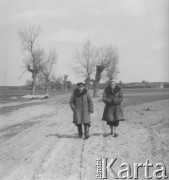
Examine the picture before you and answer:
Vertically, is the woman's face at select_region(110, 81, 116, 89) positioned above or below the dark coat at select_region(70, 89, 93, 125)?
above

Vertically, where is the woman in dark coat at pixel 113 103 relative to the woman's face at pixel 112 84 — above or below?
below

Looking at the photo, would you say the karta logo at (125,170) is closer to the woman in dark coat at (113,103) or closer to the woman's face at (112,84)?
the woman in dark coat at (113,103)

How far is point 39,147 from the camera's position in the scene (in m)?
9.38

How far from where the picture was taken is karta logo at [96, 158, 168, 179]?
21.1 feet

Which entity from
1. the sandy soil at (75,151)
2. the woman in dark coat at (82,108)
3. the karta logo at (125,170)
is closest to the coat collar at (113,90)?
the woman in dark coat at (82,108)

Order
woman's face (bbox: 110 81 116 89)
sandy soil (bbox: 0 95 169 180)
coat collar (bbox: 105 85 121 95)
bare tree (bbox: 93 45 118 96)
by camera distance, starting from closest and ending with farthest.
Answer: sandy soil (bbox: 0 95 169 180) < woman's face (bbox: 110 81 116 89) < coat collar (bbox: 105 85 121 95) < bare tree (bbox: 93 45 118 96)

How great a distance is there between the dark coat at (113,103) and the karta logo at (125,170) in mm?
2679

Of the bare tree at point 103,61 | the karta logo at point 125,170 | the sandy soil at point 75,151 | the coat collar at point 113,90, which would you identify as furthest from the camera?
the bare tree at point 103,61

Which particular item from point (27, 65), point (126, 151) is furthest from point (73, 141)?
point (27, 65)

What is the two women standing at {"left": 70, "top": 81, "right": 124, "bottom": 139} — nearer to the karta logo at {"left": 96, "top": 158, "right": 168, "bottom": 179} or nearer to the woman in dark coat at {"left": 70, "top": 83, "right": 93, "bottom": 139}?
the woman in dark coat at {"left": 70, "top": 83, "right": 93, "bottom": 139}

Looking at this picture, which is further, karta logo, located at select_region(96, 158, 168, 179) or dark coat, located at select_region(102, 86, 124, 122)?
dark coat, located at select_region(102, 86, 124, 122)

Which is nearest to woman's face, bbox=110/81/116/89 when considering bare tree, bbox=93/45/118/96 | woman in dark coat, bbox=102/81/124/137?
woman in dark coat, bbox=102/81/124/137

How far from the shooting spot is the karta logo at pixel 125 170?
6.43 m

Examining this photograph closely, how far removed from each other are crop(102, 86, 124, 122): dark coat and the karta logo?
2679 mm
